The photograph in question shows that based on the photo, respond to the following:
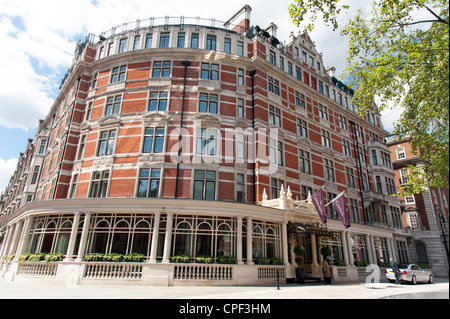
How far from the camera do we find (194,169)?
66.4 feet

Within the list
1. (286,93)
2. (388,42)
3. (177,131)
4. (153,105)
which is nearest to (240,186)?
(177,131)

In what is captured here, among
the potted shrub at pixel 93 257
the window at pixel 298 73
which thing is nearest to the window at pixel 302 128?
the window at pixel 298 73

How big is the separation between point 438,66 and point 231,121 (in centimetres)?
1324

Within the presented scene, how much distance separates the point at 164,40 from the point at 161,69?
3.00 meters

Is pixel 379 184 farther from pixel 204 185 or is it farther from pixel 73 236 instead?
pixel 73 236

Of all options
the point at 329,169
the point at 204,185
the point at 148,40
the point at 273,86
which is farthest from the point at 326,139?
the point at 148,40

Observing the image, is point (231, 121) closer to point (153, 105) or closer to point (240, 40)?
point (153, 105)

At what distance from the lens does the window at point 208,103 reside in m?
22.2

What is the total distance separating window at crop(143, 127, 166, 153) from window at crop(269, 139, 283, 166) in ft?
28.0

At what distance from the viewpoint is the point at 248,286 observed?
51.4 feet

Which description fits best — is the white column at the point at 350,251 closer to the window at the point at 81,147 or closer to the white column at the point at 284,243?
the white column at the point at 284,243

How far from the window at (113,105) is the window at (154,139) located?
3.56 metres

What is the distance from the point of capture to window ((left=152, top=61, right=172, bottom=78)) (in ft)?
75.4

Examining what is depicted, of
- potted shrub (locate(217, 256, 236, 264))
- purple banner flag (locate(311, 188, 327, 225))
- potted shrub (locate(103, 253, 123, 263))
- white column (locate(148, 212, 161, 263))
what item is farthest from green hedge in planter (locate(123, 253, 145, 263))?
purple banner flag (locate(311, 188, 327, 225))
